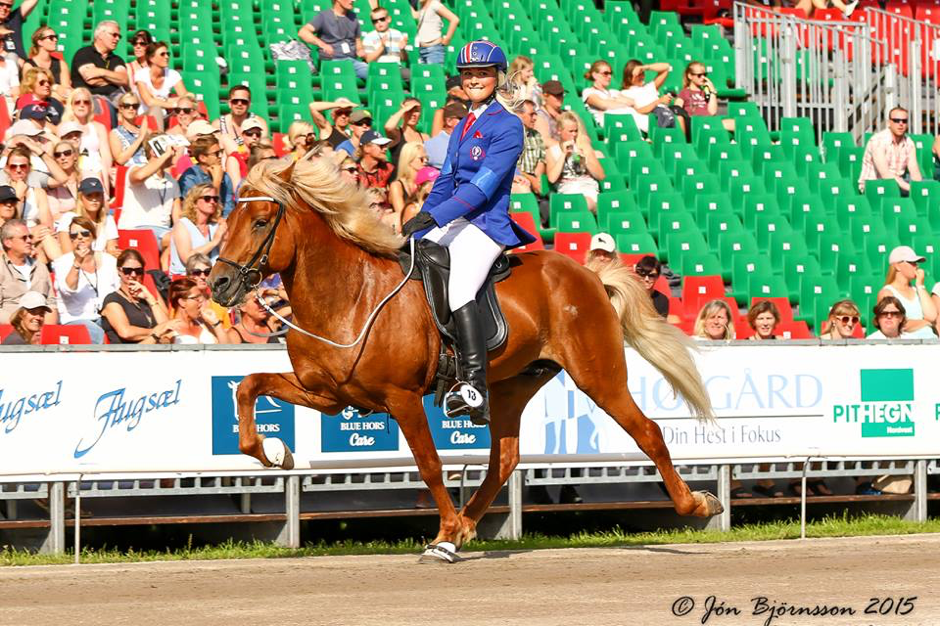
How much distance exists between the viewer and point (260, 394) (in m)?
9.23

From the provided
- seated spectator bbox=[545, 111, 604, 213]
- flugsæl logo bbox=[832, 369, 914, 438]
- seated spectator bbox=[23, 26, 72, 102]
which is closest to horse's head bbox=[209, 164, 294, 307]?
flugsæl logo bbox=[832, 369, 914, 438]

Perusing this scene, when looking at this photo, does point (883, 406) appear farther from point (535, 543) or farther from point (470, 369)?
point (470, 369)

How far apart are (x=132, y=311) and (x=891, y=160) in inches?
415

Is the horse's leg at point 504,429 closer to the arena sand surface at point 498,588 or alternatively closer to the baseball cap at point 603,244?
the arena sand surface at point 498,588

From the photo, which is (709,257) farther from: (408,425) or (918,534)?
(408,425)

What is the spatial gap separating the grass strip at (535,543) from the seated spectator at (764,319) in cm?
166

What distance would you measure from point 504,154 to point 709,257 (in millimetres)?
7061

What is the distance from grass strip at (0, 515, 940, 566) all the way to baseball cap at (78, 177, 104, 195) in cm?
360

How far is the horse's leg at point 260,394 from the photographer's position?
30.1 feet

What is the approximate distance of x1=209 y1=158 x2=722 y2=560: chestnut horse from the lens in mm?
9070

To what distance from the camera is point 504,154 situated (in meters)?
9.52

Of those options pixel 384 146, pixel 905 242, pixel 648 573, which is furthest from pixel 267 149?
pixel 905 242

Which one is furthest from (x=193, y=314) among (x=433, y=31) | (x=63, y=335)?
(x=433, y=31)

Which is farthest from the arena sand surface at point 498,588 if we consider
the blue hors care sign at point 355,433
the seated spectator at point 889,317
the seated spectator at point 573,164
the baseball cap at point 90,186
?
the seated spectator at point 573,164
